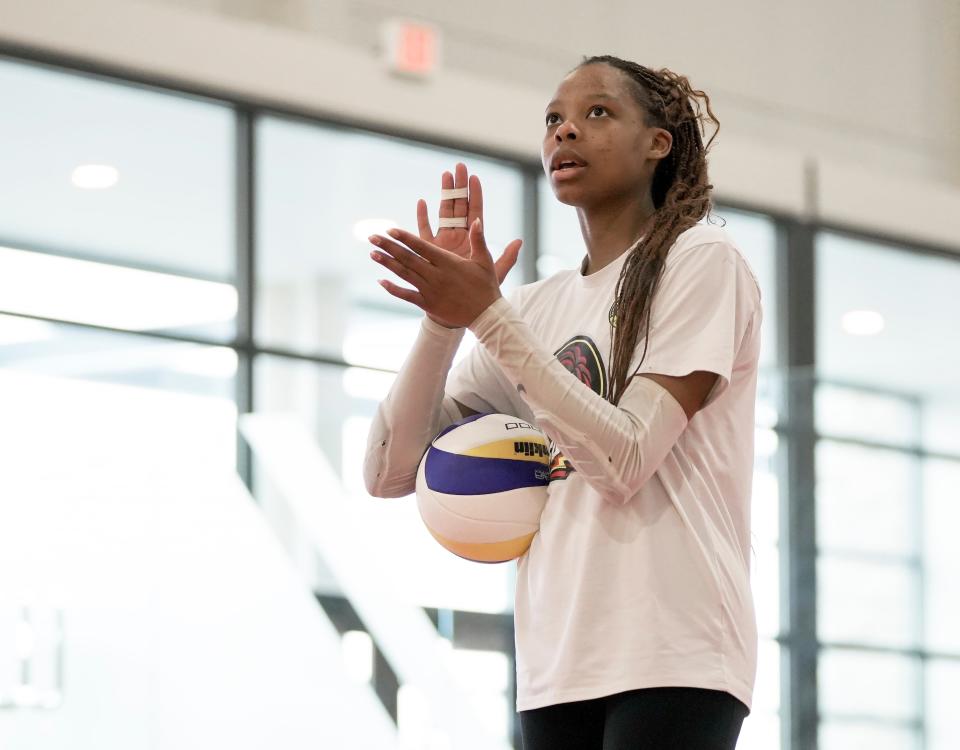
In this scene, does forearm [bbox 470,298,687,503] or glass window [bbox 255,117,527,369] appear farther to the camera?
glass window [bbox 255,117,527,369]

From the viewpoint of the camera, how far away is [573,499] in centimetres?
176

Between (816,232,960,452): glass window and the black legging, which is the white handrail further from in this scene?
the black legging

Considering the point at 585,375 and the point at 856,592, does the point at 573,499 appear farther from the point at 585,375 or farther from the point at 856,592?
the point at 856,592

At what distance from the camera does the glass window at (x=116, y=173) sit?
5.60 metres

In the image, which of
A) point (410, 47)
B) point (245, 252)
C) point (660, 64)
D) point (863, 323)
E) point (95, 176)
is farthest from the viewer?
point (863, 323)

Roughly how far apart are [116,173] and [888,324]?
4.01m

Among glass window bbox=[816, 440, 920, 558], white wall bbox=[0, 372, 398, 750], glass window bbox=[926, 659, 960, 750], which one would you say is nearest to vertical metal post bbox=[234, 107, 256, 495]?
white wall bbox=[0, 372, 398, 750]

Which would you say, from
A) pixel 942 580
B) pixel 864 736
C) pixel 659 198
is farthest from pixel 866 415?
pixel 659 198

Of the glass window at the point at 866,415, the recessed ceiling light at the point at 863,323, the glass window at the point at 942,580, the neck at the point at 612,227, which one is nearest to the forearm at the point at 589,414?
the neck at the point at 612,227

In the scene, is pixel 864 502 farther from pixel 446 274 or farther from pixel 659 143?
pixel 446 274

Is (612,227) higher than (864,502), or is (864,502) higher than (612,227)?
(612,227)

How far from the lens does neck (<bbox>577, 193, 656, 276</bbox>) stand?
6.17ft

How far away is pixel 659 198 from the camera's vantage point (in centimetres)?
194

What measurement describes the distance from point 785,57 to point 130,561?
393 cm
